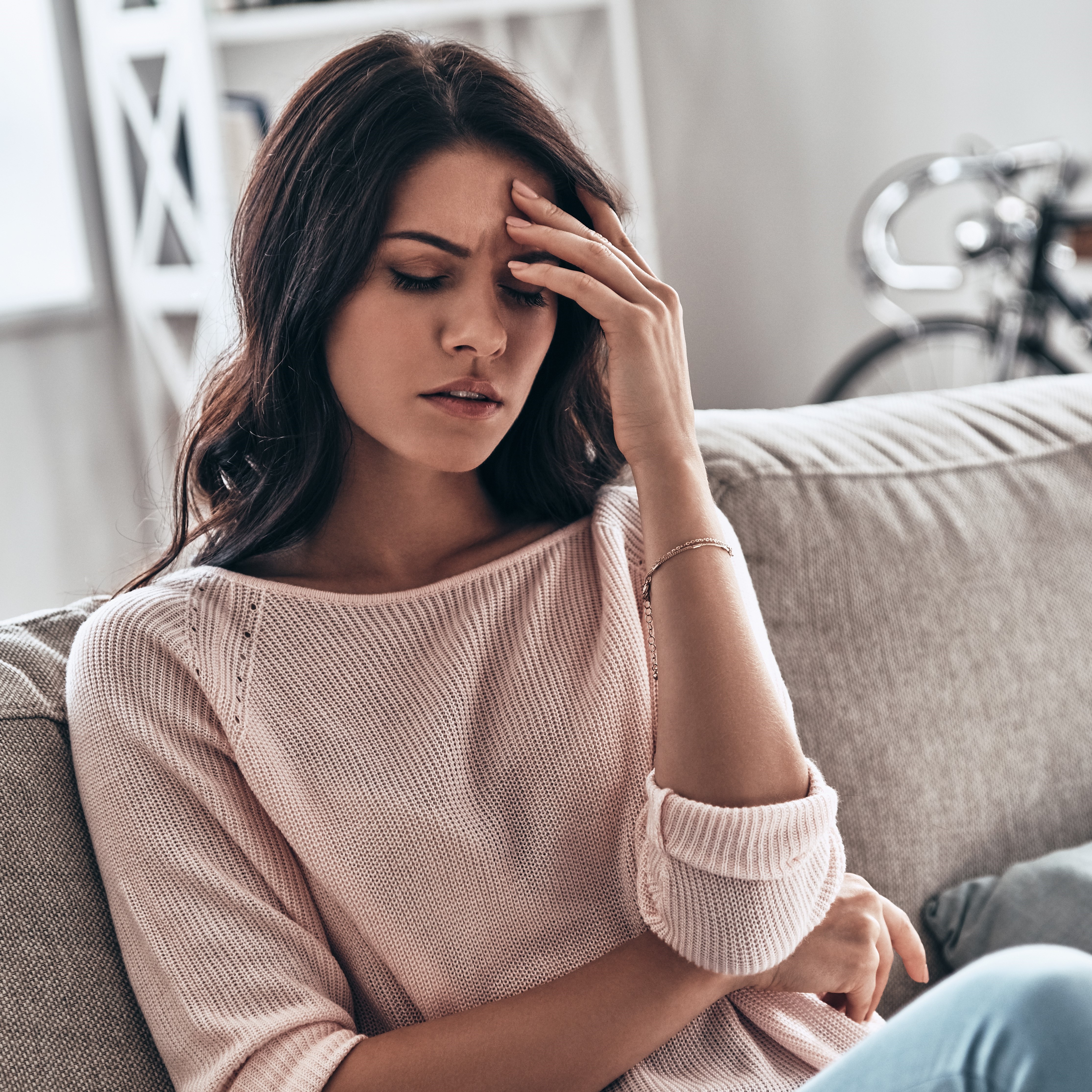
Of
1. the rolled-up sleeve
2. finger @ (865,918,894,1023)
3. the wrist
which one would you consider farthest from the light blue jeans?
the wrist

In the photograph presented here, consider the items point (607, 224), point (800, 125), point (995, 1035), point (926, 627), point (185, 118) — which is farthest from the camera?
point (800, 125)

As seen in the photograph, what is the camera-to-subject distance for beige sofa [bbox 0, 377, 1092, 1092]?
1182mm

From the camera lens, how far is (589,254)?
38.2 inches

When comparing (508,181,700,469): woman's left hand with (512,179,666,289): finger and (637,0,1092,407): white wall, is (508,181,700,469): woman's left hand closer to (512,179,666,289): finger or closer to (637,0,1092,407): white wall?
(512,179,666,289): finger

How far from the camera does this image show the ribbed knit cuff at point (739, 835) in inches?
33.7

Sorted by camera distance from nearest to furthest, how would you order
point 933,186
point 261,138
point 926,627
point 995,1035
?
1. point 995,1035
2. point 926,627
3. point 261,138
4. point 933,186

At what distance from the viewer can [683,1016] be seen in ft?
2.84

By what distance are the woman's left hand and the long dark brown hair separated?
0.07 metres

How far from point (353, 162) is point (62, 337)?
263 cm

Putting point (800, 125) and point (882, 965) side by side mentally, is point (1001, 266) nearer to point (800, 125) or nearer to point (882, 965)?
point (800, 125)

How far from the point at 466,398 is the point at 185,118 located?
2.48m

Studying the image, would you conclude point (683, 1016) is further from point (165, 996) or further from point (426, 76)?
point (426, 76)

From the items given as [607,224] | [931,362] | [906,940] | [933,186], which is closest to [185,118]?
[933,186]

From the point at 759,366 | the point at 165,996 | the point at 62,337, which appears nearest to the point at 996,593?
the point at 165,996
